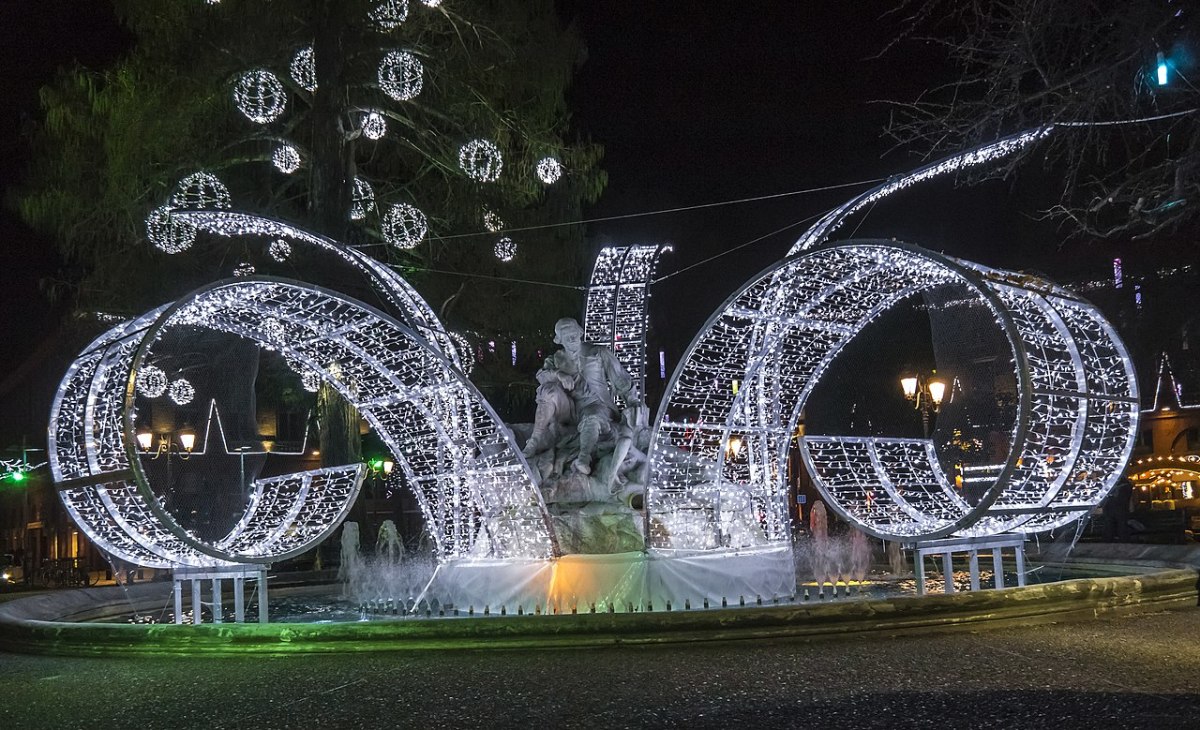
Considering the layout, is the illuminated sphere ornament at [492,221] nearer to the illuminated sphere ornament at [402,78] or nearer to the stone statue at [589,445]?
the illuminated sphere ornament at [402,78]

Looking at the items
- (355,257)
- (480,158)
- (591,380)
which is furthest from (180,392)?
(591,380)

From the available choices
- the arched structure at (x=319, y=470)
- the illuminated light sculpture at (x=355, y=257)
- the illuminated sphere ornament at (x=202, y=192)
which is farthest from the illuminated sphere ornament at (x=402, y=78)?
the arched structure at (x=319, y=470)

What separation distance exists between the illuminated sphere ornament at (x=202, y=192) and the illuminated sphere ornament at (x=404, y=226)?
2.45 metres

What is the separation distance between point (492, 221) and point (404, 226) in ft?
10.0

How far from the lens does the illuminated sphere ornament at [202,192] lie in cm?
1752

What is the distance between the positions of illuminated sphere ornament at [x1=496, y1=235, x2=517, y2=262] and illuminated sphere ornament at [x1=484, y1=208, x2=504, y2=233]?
23cm

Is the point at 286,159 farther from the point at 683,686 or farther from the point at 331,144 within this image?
the point at 683,686

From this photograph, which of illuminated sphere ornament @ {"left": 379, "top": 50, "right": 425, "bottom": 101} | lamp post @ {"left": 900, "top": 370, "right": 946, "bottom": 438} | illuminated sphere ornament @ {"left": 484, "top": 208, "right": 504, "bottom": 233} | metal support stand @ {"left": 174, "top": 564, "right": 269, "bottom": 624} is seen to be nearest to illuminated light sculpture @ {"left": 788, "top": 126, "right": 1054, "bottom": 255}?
lamp post @ {"left": 900, "top": 370, "right": 946, "bottom": 438}

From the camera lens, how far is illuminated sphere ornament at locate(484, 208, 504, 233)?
70.2 feet

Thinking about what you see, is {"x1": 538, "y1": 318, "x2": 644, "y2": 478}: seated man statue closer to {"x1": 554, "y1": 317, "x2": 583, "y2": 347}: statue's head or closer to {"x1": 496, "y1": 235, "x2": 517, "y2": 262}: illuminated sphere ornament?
{"x1": 554, "y1": 317, "x2": 583, "y2": 347}: statue's head

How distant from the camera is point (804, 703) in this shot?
21.5ft

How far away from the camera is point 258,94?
56.3ft

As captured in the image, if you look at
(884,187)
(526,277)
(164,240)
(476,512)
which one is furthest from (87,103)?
(884,187)

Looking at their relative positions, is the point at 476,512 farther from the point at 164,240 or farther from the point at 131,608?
the point at 164,240
